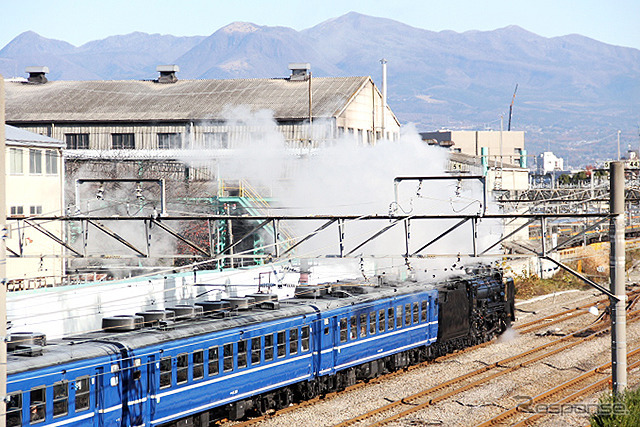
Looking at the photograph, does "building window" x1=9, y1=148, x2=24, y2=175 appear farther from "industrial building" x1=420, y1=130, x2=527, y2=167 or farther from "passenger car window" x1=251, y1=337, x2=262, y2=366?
"industrial building" x1=420, y1=130, x2=527, y2=167

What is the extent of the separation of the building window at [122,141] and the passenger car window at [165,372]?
37.2m

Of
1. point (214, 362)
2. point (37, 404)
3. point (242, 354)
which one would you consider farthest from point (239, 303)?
point (37, 404)

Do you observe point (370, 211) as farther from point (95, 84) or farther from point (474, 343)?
point (95, 84)

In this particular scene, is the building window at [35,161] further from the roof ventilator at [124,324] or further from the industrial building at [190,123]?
the roof ventilator at [124,324]

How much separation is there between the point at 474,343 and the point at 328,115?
71.1 ft

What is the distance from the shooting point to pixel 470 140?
12975 centimetres

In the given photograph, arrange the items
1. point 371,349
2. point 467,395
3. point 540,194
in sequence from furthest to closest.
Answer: point 540,194 < point 371,349 < point 467,395

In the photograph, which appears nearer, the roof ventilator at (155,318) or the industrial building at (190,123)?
the roof ventilator at (155,318)

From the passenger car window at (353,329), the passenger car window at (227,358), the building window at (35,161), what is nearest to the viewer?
the passenger car window at (227,358)

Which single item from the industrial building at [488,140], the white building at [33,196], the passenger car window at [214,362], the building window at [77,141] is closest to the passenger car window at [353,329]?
the passenger car window at [214,362]

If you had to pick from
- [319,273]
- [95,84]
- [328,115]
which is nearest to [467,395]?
[319,273]

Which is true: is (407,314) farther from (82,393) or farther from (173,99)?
(173,99)

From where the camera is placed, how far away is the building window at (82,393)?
15.6 metres

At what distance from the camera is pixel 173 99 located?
55.8 m
